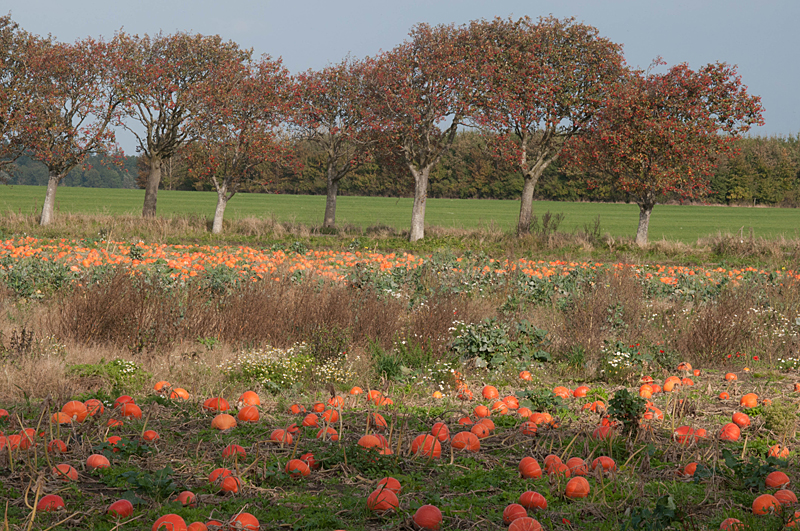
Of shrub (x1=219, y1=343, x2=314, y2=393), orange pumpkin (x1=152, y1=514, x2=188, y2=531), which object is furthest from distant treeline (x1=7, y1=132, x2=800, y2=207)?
orange pumpkin (x1=152, y1=514, x2=188, y2=531)

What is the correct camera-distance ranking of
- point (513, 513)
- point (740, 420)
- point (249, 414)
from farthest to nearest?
point (740, 420) → point (249, 414) → point (513, 513)

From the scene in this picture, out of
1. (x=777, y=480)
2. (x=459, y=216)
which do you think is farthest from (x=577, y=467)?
(x=459, y=216)

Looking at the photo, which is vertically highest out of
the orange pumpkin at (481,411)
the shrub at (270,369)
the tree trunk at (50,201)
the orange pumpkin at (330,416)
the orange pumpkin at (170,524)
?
the tree trunk at (50,201)

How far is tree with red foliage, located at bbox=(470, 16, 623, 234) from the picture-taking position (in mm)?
19422

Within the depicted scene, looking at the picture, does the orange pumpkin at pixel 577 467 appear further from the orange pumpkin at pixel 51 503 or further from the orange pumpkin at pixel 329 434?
the orange pumpkin at pixel 51 503

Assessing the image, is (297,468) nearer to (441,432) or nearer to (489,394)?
(441,432)

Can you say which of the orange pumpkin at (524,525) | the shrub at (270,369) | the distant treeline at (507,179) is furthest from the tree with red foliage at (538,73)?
the distant treeline at (507,179)

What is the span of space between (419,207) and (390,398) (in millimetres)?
15707

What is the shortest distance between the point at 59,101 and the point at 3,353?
16.1 metres

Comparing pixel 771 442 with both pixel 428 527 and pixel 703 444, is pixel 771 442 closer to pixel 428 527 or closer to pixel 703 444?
pixel 703 444

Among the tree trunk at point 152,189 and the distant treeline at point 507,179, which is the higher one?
the distant treeline at point 507,179

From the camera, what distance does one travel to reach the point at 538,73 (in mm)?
19594

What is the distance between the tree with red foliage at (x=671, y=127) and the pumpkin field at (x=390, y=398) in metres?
9.71

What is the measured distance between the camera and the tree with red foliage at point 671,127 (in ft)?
59.8
